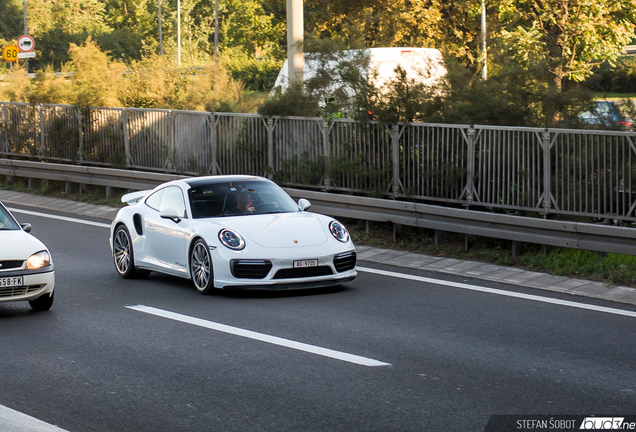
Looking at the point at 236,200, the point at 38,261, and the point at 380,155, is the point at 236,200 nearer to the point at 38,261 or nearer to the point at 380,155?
the point at 38,261

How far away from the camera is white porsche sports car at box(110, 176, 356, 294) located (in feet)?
32.5

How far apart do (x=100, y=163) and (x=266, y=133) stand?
544 cm

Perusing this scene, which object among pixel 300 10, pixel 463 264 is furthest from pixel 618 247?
pixel 300 10

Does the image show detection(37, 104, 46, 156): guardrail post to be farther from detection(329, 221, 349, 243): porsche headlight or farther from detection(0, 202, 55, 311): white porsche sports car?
detection(329, 221, 349, 243): porsche headlight

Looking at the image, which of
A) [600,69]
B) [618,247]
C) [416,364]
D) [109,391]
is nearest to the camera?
[109,391]

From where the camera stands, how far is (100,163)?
2009 cm

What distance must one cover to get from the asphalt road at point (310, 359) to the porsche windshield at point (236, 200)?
106cm

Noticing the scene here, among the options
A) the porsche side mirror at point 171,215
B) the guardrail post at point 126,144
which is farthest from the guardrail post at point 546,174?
the guardrail post at point 126,144

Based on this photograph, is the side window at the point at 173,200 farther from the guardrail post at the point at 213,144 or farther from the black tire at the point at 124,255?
the guardrail post at the point at 213,144

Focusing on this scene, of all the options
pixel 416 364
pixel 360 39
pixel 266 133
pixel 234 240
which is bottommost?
pixel 416 364

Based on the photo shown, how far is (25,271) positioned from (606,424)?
5.72 metres

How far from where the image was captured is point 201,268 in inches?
406

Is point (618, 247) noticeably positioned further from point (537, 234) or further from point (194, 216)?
point (194, 216)

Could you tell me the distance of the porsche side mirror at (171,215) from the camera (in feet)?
35.5
